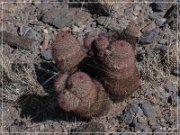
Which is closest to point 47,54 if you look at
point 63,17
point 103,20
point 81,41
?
point 81,41

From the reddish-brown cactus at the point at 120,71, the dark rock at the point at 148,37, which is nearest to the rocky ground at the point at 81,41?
the dark rock at the point at 148,37

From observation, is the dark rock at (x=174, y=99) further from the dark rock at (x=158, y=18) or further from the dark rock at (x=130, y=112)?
the dark rock at (x=158, y=18)

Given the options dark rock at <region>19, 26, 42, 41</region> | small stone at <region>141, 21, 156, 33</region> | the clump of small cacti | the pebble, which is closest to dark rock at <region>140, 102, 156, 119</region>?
the clump of small cacti

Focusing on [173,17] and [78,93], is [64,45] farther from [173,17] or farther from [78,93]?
[173,17]

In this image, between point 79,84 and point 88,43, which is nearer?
point 79,84

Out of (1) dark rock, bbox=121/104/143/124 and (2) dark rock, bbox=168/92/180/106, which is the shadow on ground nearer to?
(1) dark rock, bbox=121/104/143/124

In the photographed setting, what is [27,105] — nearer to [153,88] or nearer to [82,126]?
[82,126]

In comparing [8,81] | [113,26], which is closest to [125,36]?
[113,26]
